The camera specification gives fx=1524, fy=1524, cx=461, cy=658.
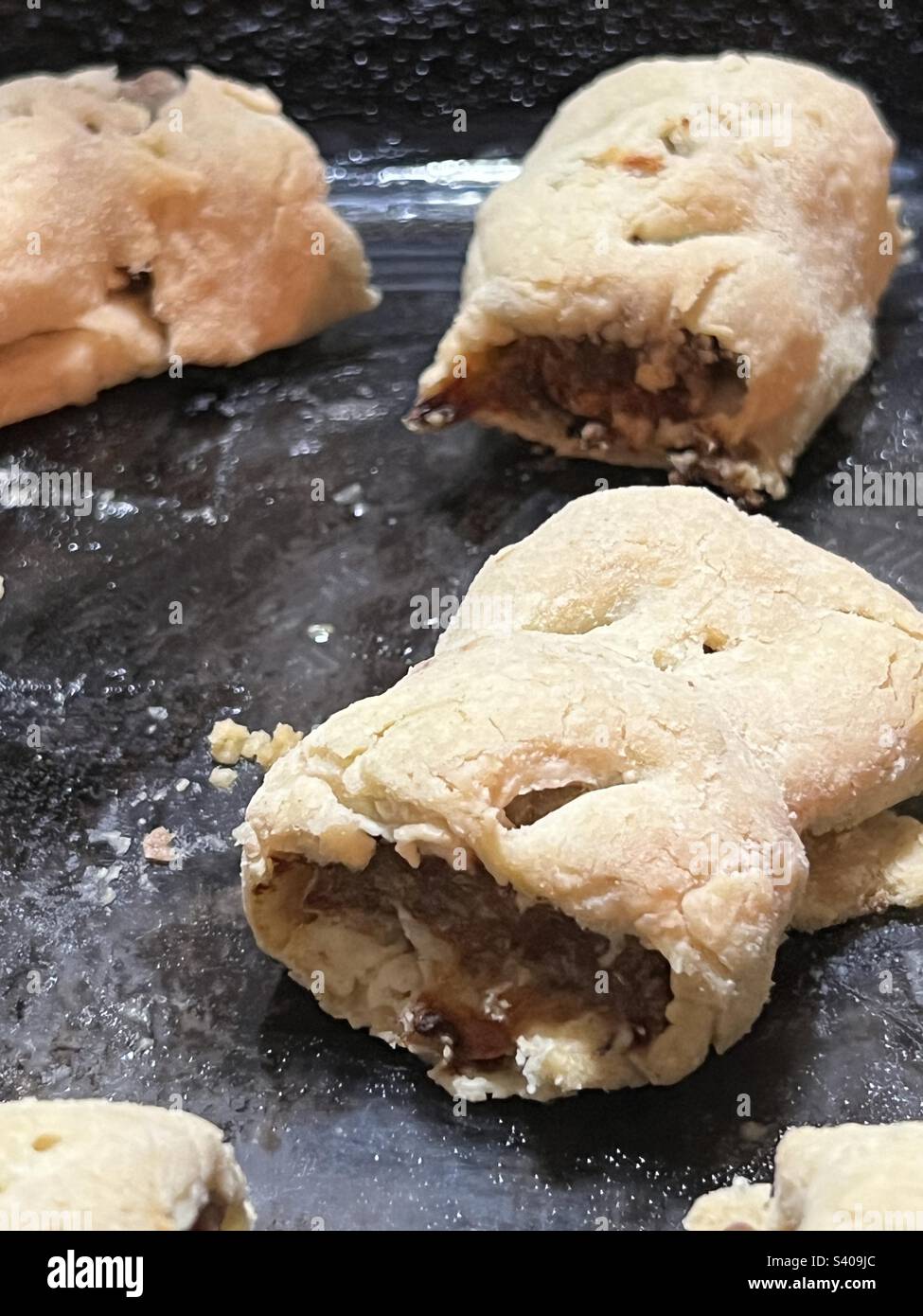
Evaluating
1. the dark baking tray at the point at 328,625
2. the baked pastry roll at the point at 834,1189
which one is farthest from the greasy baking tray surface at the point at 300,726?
the baked pastry roll at the point at 834,1189

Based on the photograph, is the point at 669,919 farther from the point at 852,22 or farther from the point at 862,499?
the point at 852,22

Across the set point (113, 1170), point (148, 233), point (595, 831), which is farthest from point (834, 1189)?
point (148, 233)

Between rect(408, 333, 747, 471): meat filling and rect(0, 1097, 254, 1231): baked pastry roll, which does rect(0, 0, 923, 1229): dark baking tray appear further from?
rect(0, 1097, 254, 1231): baked pastry roll

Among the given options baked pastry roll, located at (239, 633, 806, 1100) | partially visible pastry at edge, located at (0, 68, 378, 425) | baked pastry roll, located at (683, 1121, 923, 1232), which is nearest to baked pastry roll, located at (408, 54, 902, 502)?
partially visible pastry at edge, located at (0, 68, 378, 425)

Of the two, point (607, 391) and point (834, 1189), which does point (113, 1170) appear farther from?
point (607, 391)

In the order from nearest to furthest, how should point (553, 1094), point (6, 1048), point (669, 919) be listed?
point (669, 919), point (553, 1094), point (6, 1048)

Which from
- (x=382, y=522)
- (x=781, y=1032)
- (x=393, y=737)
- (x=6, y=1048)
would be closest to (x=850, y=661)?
(x=781, y=1032)

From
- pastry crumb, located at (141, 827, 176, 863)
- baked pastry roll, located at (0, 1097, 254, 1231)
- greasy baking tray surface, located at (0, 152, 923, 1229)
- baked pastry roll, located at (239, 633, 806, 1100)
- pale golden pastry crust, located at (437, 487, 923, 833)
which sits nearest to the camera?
baked pastry roll, located at (0, 1097, 254, 1231)
